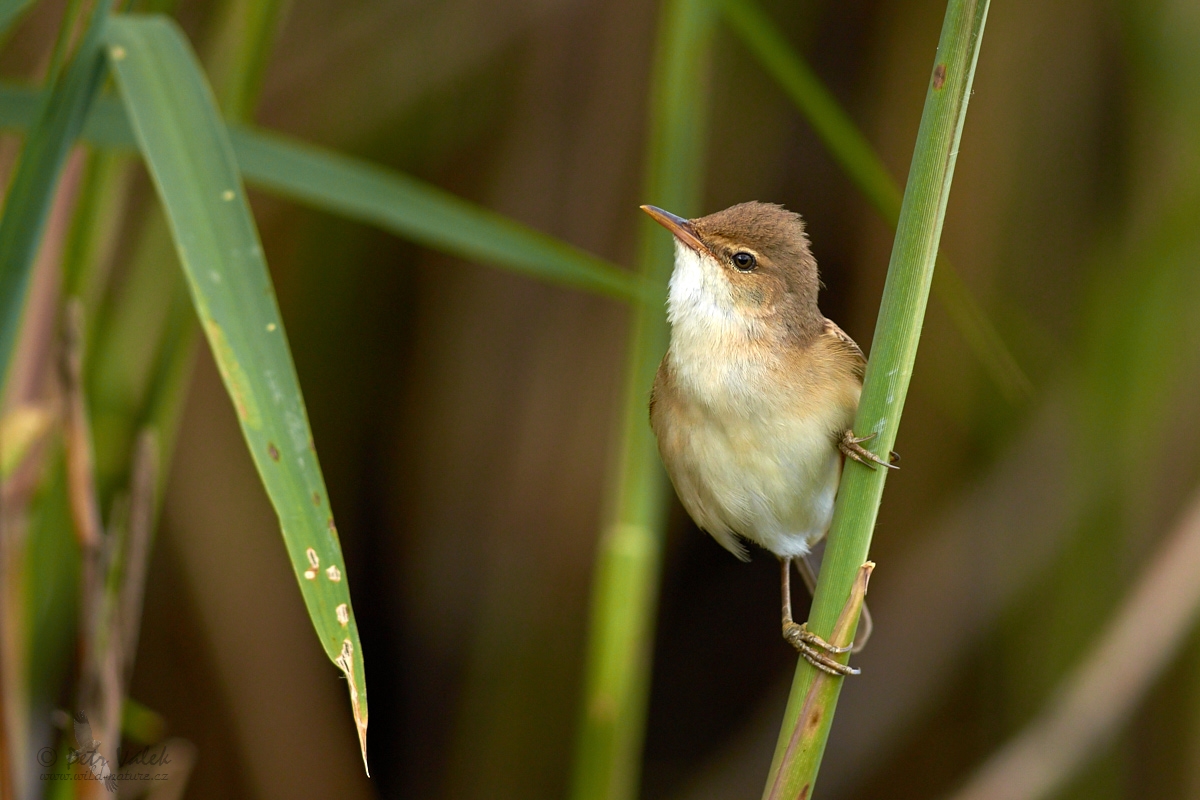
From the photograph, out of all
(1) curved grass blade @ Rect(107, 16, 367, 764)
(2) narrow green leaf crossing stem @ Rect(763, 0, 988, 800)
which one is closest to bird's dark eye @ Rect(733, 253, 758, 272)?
(2) narrow green leaf crossing stem @ Rect(763, 0, 988, 800)

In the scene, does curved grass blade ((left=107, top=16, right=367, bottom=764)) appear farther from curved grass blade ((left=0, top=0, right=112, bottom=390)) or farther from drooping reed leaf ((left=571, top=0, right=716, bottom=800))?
drooping reed leaf ((left=571, top=0, right=716, bottom=800))

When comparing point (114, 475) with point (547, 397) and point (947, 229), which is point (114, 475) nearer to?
point (547, 397)

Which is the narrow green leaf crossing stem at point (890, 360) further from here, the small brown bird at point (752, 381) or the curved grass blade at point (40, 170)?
the curved grass blade at point (40, 170)

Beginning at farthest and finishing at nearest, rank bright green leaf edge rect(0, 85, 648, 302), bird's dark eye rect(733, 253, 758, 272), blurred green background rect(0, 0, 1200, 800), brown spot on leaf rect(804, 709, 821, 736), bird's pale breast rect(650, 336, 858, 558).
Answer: blurred green background rect(0, 0, 1200, 800), bird's dark eye rect(733, 253, 758, 272), bird's pale breast rect(650, 336, 858, 558), bright green leaf edge rect(0, 85, 648, 302), brown spot on leaf rect(804, 709, 821, 736)

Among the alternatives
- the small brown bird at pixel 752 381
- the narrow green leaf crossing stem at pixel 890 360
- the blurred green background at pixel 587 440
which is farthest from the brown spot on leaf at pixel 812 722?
the blurred green background at pixel 587 440

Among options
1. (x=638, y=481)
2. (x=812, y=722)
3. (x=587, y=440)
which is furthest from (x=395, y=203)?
(x=587, y=440)

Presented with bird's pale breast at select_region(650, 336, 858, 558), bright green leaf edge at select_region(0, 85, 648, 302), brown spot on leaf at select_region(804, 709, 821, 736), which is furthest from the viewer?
bird's pale breast at select_region(650, 336, 858, 558)
